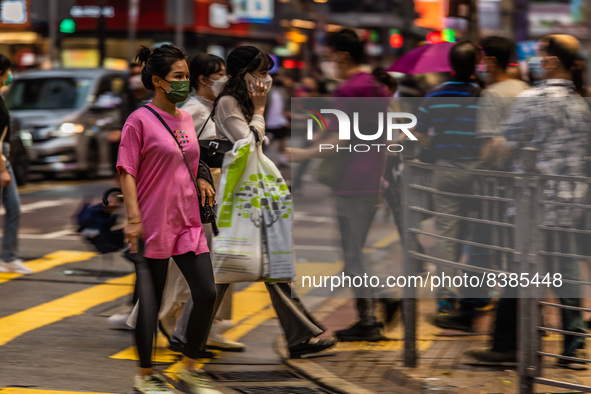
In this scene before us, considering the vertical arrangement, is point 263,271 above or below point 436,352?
above

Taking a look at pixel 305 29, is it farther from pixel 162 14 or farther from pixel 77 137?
pixel 77 137

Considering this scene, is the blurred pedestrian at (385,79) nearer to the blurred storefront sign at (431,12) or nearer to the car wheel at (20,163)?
the car wheel at (20,163)

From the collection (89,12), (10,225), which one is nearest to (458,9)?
(10,225)

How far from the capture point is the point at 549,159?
6277 millimetres

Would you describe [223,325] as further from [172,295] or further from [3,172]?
[3,172]

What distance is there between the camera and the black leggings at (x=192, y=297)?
17.9 ft

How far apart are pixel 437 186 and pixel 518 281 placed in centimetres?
96

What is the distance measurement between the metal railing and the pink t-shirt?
1456 mm

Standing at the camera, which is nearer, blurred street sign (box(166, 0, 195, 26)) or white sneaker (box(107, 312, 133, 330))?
white sneaker (box(107, 312, 133, 330))

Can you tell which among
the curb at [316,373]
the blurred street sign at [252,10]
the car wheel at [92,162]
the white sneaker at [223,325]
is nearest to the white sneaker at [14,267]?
the white sneaker at [223,325]

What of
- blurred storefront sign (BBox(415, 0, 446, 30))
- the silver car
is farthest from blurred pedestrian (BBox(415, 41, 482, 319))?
blurred storefront sign (BBox(415, 0, 446, 30))

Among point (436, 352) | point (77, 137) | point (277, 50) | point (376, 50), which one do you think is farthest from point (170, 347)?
point (376, 50)

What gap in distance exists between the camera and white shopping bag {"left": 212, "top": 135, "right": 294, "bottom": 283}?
6312 mm

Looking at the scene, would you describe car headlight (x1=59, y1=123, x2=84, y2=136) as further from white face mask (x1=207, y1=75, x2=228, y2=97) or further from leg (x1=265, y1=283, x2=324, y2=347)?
leg (x1=265, y1=283, x2=324, y2=347)
